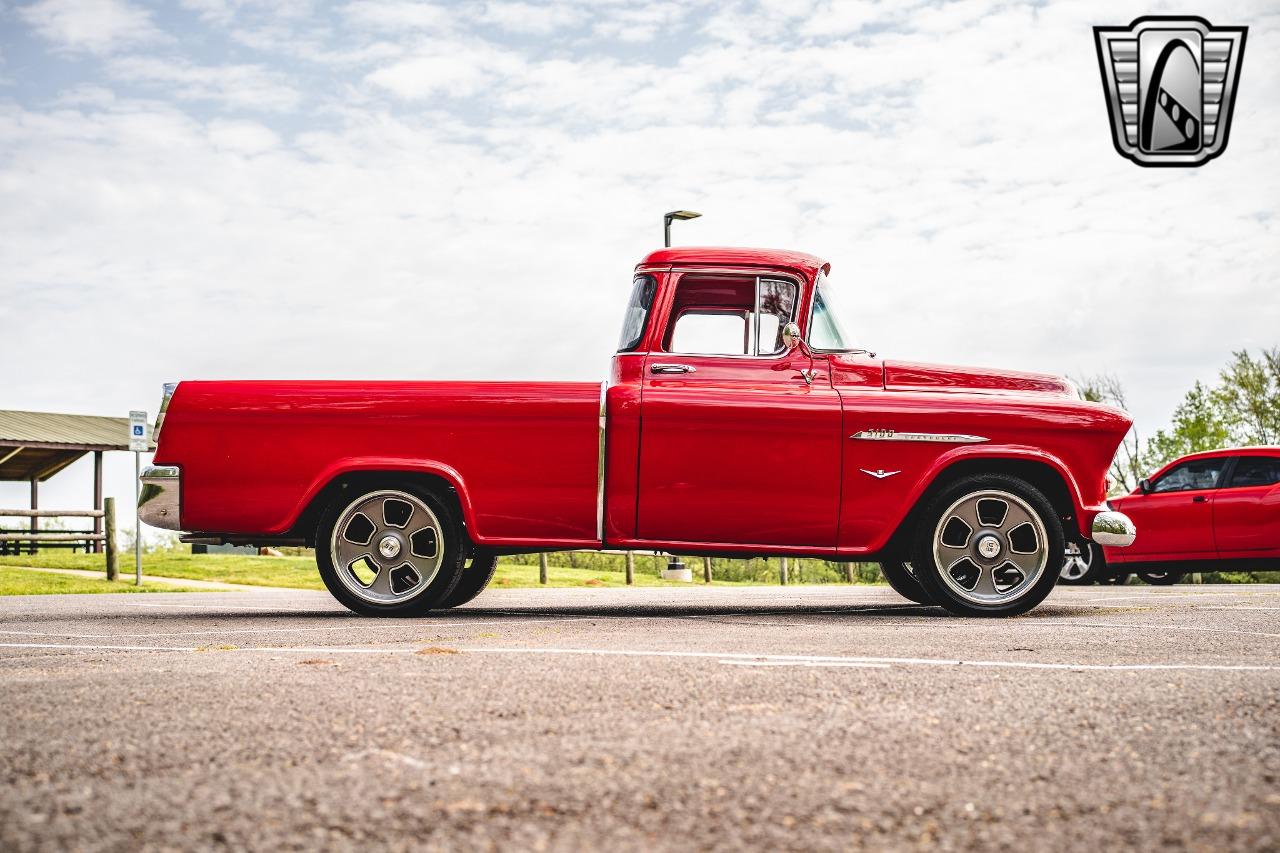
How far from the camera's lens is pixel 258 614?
8117 mm

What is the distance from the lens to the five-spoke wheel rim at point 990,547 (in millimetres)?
7090

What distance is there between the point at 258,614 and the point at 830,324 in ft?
14.1

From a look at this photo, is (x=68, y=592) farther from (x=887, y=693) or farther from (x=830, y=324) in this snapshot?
(x=887, y=693)

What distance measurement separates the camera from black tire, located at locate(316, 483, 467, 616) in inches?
281

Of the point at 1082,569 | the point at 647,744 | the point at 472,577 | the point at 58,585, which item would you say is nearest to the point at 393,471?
the point at 472,577

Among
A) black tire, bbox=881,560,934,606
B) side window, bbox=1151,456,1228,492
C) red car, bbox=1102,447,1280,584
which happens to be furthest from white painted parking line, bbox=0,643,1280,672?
side window, bbox=1151,456,1228,492

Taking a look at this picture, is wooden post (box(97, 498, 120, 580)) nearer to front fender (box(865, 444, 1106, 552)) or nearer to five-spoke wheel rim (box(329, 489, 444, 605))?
five-spoke wheel rim (box(329, 489, 444, 605))

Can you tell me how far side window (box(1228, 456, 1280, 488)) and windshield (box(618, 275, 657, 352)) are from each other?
8.41 meters

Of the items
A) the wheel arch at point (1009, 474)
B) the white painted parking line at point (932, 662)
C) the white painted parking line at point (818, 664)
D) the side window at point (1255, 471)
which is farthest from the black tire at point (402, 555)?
the side window at point (1255, 471)

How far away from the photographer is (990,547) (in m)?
7.11

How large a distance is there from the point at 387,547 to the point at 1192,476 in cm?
992

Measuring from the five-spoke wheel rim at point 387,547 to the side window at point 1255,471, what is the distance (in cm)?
959

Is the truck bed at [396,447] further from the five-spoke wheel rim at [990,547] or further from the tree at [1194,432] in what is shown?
the tree at [1194,432]

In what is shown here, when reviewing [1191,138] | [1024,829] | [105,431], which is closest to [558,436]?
[1024,829]
